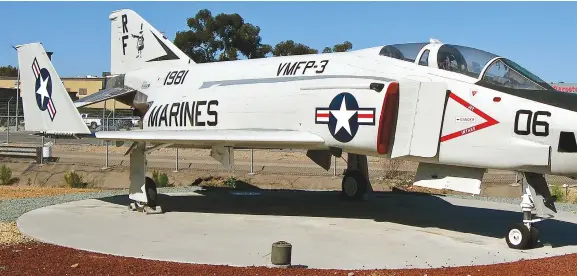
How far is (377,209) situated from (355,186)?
1577mm

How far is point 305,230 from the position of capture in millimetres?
10969

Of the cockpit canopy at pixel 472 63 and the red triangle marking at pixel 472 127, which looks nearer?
the red triangle marking at pixel 472 127

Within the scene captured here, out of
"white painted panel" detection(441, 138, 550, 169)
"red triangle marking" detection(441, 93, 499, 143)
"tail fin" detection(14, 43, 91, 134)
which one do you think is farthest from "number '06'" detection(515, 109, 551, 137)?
"tail fin" detection(14, 43, 91, 134)

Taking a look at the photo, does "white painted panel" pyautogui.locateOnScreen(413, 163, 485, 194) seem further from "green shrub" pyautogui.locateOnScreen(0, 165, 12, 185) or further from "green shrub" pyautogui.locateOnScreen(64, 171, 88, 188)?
"green shrub" pyautogui.locateOnScreen(0, 165, 12, 185)

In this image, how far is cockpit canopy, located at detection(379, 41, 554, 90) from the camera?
31.9ft

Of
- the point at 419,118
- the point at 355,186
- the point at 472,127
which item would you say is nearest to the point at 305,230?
the point at 419,118

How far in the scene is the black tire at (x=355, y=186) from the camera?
Result: 614 inches

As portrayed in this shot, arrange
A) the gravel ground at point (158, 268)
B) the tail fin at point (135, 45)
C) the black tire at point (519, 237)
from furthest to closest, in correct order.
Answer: the tail fin at point (135, 45) → the black tire at point (519, 237) → the gravel ground at point (158, 268)

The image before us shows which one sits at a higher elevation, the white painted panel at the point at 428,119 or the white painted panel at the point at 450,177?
the white painted panel at the point at 428,119

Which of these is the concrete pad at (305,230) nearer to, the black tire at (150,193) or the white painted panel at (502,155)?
the black tire at (150,193)

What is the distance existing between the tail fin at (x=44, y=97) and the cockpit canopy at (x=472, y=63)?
6.45 meters

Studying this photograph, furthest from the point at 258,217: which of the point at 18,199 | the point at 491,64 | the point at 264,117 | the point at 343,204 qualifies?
the point at 18,199

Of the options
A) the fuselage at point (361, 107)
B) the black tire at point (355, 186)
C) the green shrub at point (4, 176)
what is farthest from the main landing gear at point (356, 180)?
the green shrub at point (4, 176)

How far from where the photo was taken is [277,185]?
805 inches
